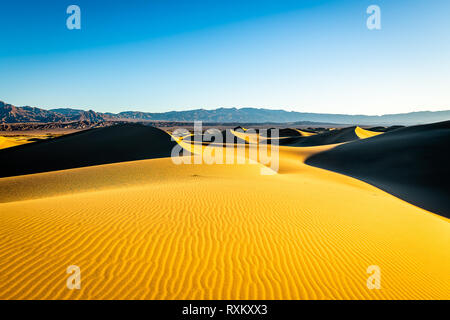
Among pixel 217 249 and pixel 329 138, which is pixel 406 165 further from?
pixel 329 138

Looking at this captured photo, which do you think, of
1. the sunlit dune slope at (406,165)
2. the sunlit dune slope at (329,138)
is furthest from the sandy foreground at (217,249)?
the sunlit dune slope at (329,138)

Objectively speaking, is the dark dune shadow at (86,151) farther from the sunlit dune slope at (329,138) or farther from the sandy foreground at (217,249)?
the sunlit dune slope at (329,138)

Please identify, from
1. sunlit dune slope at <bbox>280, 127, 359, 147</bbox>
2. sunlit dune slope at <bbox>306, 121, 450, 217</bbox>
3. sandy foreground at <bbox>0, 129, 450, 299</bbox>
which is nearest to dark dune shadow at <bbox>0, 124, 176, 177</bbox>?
sandy foreground at <bbox>0, 129, 450, 299</bbox>
